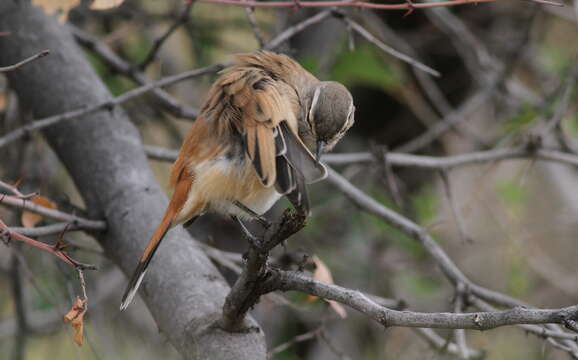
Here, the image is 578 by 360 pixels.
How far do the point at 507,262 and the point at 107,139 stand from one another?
3461 mm

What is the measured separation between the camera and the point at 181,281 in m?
3.00

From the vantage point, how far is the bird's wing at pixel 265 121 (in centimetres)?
255

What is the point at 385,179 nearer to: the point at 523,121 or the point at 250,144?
the point at 523,121

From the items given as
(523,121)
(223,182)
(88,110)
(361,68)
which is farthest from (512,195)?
(88,110)

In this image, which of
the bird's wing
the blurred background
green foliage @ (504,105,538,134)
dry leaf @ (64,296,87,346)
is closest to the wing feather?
the bird's wing

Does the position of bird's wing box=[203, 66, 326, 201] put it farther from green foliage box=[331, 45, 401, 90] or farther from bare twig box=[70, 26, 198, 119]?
green foliage box=[331, 45, 401, 90]

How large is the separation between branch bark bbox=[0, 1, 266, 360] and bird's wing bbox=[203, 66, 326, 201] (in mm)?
602

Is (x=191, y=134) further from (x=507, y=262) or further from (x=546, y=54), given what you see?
(x=546, y=54)

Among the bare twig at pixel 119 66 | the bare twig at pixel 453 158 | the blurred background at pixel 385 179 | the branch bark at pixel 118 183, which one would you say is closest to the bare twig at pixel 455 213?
the bare twig at pixel 453 158

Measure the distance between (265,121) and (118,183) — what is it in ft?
3.43

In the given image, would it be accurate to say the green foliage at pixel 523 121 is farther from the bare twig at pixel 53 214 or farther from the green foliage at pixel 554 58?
the bare twig at pixel 53 214

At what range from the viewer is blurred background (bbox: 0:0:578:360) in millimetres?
4840

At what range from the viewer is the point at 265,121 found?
2748mm

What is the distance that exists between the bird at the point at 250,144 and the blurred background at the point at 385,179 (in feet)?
2.83
